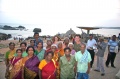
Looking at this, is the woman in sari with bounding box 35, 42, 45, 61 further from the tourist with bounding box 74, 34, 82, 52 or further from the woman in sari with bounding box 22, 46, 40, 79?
the tourist with bounding box 74, 34, 82, 52

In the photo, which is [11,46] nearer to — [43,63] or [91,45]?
[43,63]

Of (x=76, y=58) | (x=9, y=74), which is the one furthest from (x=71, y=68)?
(x=9, y=74)

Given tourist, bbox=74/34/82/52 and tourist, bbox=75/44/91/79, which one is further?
tourist, bbox=74/34/82/52

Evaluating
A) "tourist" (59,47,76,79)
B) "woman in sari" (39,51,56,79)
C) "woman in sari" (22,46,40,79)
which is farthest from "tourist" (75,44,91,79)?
"woman in sari" (22,46,40,79)

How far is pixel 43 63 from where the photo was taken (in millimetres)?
3711

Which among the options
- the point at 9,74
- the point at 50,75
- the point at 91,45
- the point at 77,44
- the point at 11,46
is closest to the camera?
the point at 50,75

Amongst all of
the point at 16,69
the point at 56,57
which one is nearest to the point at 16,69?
the point at 16,69

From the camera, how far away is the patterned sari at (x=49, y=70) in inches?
145

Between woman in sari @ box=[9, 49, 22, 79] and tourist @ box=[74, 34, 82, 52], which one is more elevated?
tourist @ box=[74, 34, 82, 52]

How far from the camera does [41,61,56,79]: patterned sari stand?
368 centimetres

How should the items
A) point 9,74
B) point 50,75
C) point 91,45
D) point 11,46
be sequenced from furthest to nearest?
point 91,45 < point 11,46 < point 9,74 < point 50,75

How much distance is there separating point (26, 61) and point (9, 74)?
1.93 ft

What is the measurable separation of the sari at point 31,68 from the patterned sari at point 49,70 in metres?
0.20

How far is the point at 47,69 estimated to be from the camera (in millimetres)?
3674
